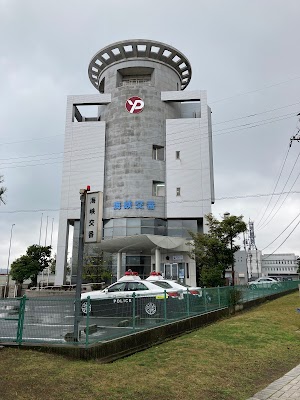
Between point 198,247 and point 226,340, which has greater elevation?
point 198,247

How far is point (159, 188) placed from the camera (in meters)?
41.8

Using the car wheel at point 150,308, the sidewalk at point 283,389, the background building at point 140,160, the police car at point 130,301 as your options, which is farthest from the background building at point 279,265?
the sidewalk at point 283,389

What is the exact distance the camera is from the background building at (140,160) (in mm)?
39875

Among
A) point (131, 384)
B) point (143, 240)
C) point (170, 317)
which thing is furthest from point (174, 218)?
point (131, 384)

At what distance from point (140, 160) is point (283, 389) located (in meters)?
36.4

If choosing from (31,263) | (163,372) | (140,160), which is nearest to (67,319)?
(163,372)

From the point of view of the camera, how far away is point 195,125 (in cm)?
4225

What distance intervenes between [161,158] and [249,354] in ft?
118

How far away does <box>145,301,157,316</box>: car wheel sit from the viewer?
380 inches

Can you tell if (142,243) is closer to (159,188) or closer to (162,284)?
(159,188)

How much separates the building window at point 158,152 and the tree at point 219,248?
55.6ft

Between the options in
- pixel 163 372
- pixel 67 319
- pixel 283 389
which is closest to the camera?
pixel 283 389

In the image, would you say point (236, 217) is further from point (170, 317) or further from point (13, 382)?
point (13, 382)

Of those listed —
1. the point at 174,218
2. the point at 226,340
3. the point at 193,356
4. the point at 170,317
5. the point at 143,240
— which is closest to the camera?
the point at 193,356
